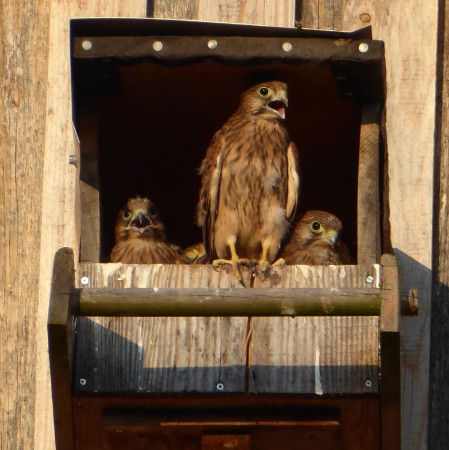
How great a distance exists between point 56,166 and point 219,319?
1.31m

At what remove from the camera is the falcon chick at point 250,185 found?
562 cm

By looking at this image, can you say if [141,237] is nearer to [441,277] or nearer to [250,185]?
[250,185]

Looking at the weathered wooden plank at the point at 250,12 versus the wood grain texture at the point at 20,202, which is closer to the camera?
the wood grain texture at the point at 20,202

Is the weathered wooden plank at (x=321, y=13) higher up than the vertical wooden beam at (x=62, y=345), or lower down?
higher up

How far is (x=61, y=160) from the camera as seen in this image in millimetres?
5387

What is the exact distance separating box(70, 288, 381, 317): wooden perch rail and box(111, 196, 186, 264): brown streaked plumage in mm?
1834

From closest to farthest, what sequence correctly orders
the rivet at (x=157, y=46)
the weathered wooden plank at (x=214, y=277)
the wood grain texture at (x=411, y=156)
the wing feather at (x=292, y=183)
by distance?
1. the weathered wooden plank at (x=214, y=277)
2. the rivet at (x=157, y=46)
3. the wood grain texture at (x=411, y=156)
4. the wing feather at (x=292, y=183)

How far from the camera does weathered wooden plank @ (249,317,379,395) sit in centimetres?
429

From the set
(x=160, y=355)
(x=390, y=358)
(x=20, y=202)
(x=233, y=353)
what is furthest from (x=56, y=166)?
(x=390, y=358)

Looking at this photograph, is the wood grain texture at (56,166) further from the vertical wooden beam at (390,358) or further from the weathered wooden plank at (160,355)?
the vertical wooden beam at (390,358)

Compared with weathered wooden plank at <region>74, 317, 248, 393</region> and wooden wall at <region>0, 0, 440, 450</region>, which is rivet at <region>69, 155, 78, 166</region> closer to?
wooden wall at <region>0, 0, 440, 450</region>

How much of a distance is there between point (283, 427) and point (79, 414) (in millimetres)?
654

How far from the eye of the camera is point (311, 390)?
14.1 ft

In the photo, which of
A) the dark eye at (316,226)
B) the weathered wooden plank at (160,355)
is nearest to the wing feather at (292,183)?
the dark eye at (316,226)
